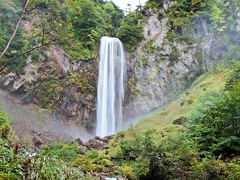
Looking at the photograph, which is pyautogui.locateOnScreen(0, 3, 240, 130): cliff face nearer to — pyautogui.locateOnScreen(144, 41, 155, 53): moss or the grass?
pyautogui.locateOnScreen(144, 41, 155, 53): moss

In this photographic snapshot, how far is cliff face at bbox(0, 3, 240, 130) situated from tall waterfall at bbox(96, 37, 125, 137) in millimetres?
661

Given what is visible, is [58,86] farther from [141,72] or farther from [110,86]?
[141,72]

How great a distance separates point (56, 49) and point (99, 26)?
5.84 metres

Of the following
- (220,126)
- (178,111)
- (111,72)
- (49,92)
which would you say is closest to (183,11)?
(111,72)

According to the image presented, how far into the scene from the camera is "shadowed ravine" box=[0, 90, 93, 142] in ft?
84.5

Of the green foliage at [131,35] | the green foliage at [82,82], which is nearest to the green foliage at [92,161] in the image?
the green foliage at [82,82]

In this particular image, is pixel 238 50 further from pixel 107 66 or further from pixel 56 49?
pixel 56 49

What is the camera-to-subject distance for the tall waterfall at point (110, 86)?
29.8 metres

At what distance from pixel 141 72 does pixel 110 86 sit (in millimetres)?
3668

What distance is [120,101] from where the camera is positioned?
3139 centimetres

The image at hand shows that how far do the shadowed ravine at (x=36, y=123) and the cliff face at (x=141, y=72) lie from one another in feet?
2.52

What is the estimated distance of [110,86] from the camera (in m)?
31.2

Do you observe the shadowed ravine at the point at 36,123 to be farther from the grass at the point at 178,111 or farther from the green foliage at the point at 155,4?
the green foliage at the point at 155,4

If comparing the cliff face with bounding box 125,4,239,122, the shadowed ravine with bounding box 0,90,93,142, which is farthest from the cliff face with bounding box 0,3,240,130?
the shadowed ravine with bounding box 0,90,93,142
